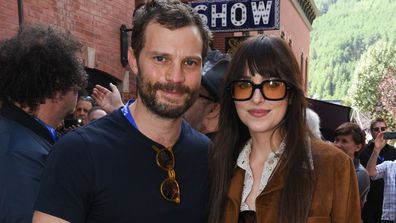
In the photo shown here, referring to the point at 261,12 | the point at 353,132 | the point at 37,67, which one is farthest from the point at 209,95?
the point at 261,12

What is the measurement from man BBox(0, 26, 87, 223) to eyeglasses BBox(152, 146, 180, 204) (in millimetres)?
644

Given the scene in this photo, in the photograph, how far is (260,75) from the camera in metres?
2.14

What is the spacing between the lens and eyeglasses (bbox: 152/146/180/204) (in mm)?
1963

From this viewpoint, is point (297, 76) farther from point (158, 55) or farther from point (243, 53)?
point (158, 55)

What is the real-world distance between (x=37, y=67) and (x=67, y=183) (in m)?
1.03

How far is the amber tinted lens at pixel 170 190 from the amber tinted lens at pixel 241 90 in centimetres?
52

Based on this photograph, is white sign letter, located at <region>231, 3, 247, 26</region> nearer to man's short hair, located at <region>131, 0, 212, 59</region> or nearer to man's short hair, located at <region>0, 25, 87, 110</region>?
man's short hair, located at <region>0, 25, 87, 110</region>

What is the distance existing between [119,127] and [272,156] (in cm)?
74

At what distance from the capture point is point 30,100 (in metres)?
2.57

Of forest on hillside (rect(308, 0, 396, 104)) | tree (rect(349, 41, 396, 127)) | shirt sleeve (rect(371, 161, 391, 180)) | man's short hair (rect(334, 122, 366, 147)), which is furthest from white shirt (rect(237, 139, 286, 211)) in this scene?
forest on hillside (rect(308, 0, 396, 104))

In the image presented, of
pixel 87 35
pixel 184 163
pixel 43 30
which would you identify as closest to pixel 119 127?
pixel 184 163

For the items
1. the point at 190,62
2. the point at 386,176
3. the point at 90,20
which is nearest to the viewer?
the point at 190,62

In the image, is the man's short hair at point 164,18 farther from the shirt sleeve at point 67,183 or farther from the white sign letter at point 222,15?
the white sign letter at point 222,15

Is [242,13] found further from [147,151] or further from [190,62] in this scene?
[147,151]
